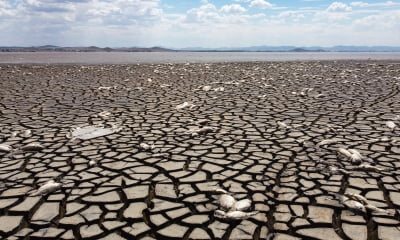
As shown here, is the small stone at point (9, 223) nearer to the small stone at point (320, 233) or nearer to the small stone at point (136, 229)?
the small stone at point (136, 229)

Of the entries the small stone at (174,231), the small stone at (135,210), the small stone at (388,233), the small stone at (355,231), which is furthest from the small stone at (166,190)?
the small stone at (388,233)

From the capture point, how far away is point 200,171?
3.71m

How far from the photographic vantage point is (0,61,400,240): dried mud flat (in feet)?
8.62

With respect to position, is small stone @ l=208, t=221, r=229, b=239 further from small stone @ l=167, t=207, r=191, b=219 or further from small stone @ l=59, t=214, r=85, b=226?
small stone @ l=59, t=214, r=85, b=226

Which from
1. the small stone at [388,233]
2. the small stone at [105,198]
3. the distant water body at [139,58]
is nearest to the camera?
the small stone at [388,233]

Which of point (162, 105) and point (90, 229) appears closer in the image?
point (90, 229)

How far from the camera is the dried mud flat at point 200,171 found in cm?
263

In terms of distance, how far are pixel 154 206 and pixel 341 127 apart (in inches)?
148

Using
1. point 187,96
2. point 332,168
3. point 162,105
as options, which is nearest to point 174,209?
point 332,168

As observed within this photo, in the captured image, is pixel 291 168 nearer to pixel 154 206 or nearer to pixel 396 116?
pixel 154 206

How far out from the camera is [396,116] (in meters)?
6.29

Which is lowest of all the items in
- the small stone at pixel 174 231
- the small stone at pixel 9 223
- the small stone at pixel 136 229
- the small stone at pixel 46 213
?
the small stone at pixel 174 231

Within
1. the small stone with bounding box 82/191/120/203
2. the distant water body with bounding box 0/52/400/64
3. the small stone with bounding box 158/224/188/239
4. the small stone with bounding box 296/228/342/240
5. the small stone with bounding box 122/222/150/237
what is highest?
the distant water body with bounding box 0/52/400/64

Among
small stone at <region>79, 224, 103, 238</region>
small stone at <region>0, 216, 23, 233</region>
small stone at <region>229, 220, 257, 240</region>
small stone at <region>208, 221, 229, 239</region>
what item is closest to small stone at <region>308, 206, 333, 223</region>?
small stone at <region>229, 220, 257, 240</region>
